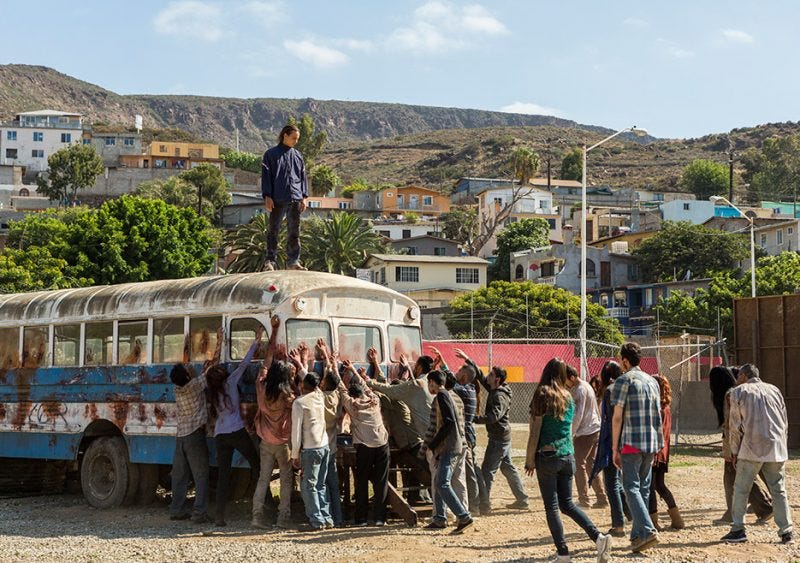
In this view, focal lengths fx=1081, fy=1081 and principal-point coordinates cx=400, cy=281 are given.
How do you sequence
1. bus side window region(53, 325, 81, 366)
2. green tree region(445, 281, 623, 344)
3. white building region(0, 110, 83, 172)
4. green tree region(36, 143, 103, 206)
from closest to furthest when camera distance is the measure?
bus side window region(53, 325, 81, 366), green tree region(445, 281, 623, 344), green tree region(36, 143, 103, 206), white building region(0, 110, 83, 172)

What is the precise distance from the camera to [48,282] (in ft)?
177

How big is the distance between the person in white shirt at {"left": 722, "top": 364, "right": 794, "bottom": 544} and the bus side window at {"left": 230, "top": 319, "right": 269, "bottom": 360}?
18.2 feet

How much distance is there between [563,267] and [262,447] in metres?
63.2

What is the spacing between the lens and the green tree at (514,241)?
85.0 metres

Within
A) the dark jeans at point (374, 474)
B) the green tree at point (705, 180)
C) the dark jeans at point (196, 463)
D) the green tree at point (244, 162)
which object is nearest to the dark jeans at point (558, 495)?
the dark jeans at point (374, 474)

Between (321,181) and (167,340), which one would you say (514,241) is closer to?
(321,181)

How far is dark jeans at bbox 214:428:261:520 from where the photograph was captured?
13.0m

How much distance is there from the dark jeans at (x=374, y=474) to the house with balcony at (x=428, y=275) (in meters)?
57.0

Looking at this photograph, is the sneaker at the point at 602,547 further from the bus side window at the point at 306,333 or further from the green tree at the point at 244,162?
the green tree at the point at 244,162

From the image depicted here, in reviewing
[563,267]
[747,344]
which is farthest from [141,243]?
[747,344]

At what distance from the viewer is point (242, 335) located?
13.4 metres

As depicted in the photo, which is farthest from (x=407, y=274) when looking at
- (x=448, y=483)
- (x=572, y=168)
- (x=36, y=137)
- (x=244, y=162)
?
(x=572, y=168)

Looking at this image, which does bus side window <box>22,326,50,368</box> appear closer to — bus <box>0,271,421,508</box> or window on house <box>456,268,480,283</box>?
bus <box>0,271,421,508</box>

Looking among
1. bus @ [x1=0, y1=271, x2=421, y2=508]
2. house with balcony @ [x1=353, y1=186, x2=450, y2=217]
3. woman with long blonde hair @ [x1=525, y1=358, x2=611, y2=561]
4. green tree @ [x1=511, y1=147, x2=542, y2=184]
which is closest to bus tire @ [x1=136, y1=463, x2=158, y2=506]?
bus @ [x1=0, y1=271, x2=421, y2=508]
